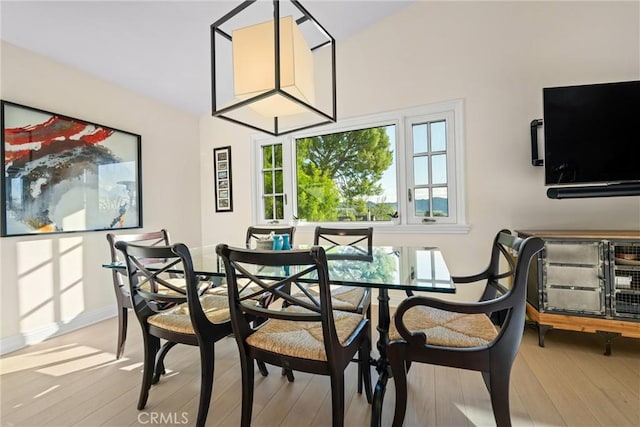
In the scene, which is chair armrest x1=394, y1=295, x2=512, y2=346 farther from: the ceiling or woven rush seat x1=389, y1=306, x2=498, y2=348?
the ceiling

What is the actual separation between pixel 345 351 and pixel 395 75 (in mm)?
2795

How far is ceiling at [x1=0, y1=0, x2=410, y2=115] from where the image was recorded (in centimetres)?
222

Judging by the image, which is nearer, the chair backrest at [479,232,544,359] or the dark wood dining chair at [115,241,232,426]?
the chair backrest at [479,232,544,359]

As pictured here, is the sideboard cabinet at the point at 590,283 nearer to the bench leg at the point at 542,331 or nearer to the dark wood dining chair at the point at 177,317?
the bench leg at the point at 542,331

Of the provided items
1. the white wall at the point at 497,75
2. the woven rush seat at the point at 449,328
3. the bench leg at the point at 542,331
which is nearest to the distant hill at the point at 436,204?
the white wall at the point at 497,75

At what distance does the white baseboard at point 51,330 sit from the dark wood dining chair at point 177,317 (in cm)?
154

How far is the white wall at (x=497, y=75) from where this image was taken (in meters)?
2.45

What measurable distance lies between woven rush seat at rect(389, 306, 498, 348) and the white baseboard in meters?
2.90

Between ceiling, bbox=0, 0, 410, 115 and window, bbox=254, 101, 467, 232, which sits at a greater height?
ceiling, bbox=0, 0, 410, 115

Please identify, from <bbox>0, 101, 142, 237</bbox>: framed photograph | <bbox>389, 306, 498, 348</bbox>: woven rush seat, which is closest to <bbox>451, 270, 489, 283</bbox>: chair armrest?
<bbox>389, 306, 498, 348</bbox>: woven rush seat

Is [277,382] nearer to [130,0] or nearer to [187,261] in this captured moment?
[187,261]

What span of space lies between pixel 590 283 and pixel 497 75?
73.6 inches

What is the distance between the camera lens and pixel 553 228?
2568 millimetres

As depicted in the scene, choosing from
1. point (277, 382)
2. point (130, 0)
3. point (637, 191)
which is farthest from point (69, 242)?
point (637, 191)
